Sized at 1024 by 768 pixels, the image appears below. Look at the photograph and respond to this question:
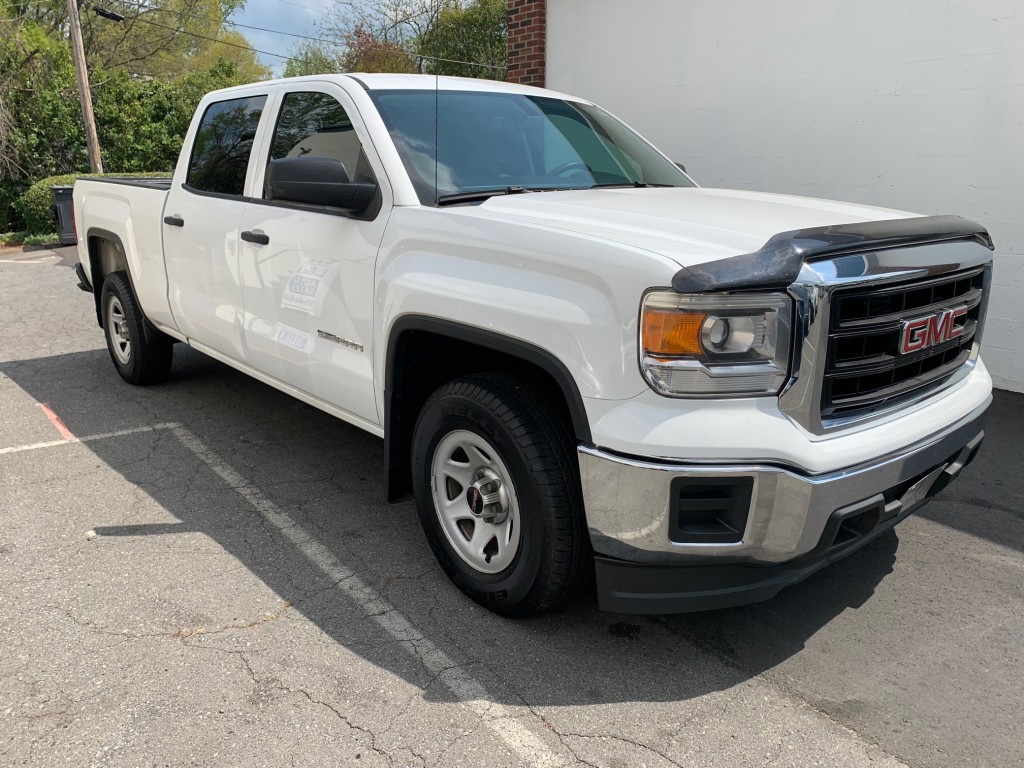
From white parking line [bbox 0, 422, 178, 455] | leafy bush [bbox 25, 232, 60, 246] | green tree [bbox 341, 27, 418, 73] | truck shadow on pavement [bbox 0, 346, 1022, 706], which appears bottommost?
leafy bush [bbox 25, 232, 60, 246]

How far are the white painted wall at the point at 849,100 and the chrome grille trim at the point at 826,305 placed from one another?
12.7 ft

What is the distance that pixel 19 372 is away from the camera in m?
6.70

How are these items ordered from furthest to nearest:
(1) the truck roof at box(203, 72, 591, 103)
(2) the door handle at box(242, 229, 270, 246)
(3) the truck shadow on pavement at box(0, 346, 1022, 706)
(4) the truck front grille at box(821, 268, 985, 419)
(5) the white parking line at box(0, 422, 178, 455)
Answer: (5) the white parking line at box(0, 422, 178, 455) → (2) the door handle at box(242, 229, 270, 246) → (1) the truck roof at box(203, 72, 591, 103) → (3) the truck shadow on pavement at box(0, 346, 1022, 706) → (4) the truck front grille at box(821, 268, 985, 419)

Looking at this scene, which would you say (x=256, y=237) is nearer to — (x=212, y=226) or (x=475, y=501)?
(x=212, y=226)

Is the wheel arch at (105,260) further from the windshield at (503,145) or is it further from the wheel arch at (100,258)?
the windshield at (503,145)

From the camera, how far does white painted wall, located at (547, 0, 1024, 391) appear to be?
588 centimetres

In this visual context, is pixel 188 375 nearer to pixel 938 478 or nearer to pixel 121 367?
pixel 121 367

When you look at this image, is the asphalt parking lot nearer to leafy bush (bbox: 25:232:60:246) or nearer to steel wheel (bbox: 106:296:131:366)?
steel wheel (bbox: 106:296:131:366)

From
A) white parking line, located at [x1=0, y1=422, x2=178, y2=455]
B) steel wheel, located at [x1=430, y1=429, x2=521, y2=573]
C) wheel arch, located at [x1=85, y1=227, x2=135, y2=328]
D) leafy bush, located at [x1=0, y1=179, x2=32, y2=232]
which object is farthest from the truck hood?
leafy bush, located at [x1=0, y1=179, x2=32, y2=232]

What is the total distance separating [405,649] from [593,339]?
133 cm

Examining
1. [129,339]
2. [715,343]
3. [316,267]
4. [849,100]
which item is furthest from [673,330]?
[849,100]

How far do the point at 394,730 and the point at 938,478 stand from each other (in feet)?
6.82

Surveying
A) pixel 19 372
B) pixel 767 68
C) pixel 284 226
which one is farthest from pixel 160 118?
pixel 284 226

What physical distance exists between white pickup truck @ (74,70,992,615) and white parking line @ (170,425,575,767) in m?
0.30
